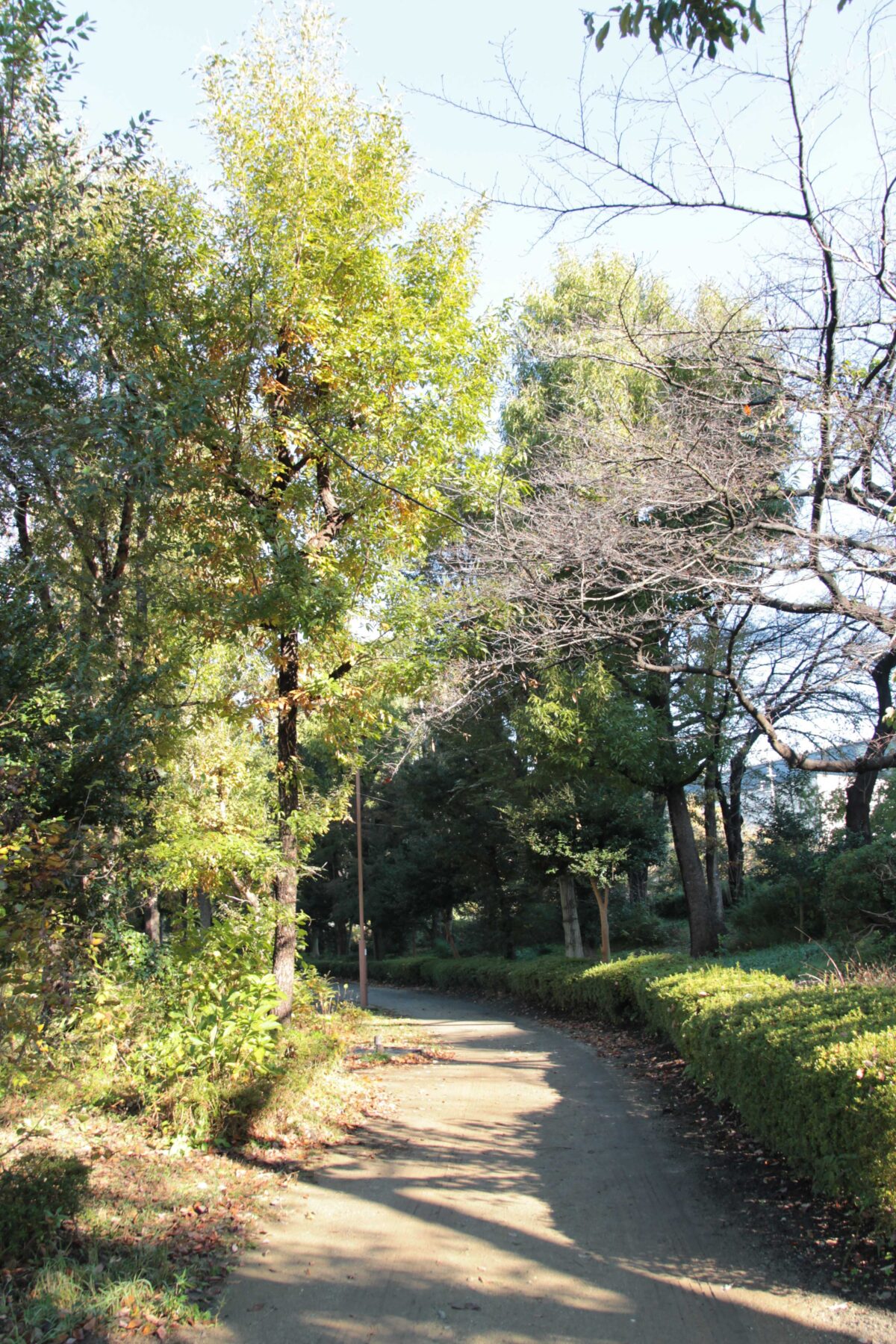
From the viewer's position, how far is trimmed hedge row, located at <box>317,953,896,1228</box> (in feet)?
15.0

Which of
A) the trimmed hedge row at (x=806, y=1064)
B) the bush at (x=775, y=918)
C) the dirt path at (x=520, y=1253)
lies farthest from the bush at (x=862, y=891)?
the dirt path at (x=520, y=1253)

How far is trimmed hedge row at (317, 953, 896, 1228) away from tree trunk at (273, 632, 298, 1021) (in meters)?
3.95

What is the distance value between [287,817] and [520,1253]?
502 cm

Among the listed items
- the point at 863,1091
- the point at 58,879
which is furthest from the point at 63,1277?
the point at 863,1091

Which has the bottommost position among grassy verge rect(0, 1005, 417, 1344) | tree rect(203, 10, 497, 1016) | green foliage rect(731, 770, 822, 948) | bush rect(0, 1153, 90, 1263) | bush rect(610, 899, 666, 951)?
grassy verge rect(0, 1005, 417, 1344)

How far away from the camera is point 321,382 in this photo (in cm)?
909

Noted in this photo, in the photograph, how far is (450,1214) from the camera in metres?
5.64

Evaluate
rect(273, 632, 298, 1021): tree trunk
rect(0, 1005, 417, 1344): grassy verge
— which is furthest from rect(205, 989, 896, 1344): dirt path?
rect(273, 632, 298, 1021): tree trunk

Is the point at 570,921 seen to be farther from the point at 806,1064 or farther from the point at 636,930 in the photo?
the point at 806,1064

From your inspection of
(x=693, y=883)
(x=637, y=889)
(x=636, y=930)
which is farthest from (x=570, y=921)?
(x=637, y=889)

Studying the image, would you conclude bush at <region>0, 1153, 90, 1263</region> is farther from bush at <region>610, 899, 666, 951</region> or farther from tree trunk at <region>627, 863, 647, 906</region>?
tree trunk at <region>627, 863, 647, 906</region>

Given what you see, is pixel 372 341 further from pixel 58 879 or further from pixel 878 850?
pixel 878 850

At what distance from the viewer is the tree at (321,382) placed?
8570 millimetres

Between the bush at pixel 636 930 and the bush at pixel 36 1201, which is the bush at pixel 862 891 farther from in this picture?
the bush at pixel 36 1201
